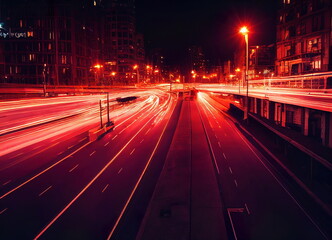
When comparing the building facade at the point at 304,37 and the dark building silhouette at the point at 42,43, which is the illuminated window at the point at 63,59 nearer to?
the dark building silhouette at the point at 42,43

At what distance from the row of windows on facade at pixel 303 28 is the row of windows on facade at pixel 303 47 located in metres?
1.64

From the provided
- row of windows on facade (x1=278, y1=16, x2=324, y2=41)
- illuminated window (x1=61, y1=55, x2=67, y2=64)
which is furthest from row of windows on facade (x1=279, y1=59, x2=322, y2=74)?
illuminated window (x1=61, y1=55, x2=67, y2=64)

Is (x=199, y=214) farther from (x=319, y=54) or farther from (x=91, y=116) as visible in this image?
(x=319, y=54)

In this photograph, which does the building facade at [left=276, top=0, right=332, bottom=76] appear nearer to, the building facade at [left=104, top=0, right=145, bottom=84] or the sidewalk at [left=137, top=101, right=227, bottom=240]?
the sidewalk at [left=137, top=101, right=227, bottom=240]

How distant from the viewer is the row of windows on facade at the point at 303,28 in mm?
47062

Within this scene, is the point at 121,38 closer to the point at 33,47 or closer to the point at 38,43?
the point at 38,43

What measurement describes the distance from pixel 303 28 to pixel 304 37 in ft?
5.55

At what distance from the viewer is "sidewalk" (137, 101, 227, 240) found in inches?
559

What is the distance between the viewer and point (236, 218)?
1588 cm

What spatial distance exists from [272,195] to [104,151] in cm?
1682

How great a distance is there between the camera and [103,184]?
20.8 m

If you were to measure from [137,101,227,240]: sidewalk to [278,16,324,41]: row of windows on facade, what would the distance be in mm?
33130

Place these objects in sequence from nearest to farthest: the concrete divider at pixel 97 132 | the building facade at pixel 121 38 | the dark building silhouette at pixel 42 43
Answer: the concrete divider at pixel 97 132, the dark building silhouette at pixel 42 43, the building facade at pixel 121 38

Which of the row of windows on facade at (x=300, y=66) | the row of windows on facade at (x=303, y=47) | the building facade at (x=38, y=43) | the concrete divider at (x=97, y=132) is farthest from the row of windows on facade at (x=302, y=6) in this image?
the building facade at (x=38, y=43)
